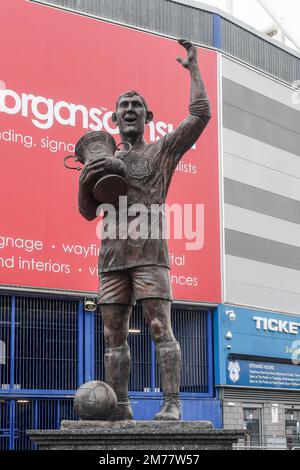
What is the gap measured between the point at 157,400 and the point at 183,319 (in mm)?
3032

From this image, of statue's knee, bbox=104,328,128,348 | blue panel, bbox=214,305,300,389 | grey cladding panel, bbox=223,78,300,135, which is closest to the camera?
statue's knee, bbox=104,328,128,348

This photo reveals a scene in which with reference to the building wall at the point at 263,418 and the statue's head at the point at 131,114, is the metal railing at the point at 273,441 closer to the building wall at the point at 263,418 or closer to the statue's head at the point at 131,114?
the building wall at the point at 263,418

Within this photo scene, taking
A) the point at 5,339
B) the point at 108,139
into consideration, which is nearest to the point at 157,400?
the point at 5,339

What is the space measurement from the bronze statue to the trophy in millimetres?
85

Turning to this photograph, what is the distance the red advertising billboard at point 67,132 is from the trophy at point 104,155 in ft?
55.8

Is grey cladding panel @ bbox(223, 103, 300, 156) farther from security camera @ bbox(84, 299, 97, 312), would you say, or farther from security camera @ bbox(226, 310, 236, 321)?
security camera @ bbox(84, 299, 97, 312)

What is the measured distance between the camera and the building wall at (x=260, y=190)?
31.6 metres

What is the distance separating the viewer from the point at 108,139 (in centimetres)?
932

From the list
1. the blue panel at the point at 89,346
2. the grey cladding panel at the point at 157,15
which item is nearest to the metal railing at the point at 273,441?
the blue panel at the point at 89,346

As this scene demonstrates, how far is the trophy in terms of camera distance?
898 centimetres

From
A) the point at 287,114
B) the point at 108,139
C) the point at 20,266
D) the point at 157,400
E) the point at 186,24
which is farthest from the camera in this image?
the point at 287,114

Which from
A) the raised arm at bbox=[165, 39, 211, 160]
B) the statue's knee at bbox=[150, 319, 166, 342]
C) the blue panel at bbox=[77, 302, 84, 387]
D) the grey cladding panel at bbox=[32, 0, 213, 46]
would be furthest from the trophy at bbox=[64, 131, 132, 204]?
the grey cladding panel at bbox=[32, 0, 213, 46]
